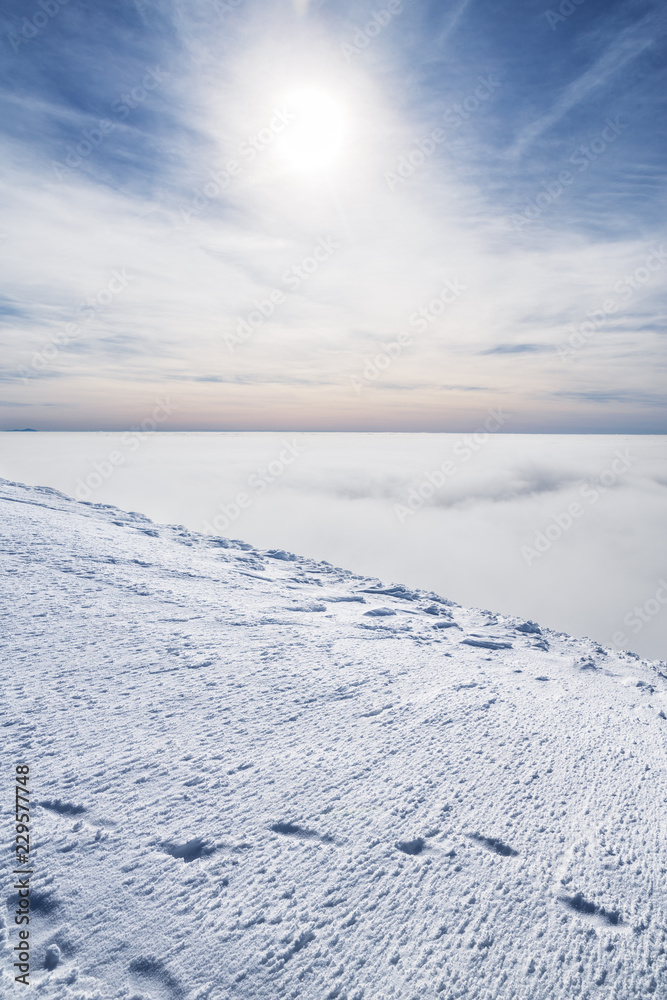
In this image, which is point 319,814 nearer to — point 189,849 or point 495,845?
point 189,849

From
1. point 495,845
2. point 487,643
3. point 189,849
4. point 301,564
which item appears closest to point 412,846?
point 495,845

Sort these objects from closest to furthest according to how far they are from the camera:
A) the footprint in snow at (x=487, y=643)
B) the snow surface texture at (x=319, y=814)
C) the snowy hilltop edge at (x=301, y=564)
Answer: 1. the snow surface texture at (x=319, y=814)
2. the footprint in snow at (x=487, y=643)
3. the snowy hilltop edge at (x=301, y=564)

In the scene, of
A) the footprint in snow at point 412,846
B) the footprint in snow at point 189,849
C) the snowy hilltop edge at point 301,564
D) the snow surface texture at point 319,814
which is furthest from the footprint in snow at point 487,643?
the footprint in snow at point 189,849

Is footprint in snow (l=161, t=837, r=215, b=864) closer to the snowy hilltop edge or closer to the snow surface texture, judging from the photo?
the snow surface texture

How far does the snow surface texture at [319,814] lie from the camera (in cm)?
170

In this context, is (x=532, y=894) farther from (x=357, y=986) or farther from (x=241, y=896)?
(x=241, y=896)

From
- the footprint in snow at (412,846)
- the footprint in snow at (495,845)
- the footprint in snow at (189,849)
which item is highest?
the footprint in snow at (495,845)

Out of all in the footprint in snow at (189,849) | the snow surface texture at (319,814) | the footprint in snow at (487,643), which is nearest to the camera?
the snow surface texture at (319,814)

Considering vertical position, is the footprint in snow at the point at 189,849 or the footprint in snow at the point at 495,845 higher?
the footprint in snow at the point at 495,845

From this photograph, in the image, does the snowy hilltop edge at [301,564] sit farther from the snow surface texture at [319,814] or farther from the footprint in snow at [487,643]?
the snow surface texture at [319,814]

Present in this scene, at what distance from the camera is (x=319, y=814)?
2.31 metres

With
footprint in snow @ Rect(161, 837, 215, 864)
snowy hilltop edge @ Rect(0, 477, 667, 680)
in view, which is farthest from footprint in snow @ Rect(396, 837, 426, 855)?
snowy hilltop edge @ Rect(0, 477, 667, 680)

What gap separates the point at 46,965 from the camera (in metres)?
1.63

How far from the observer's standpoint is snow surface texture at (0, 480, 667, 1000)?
170 cm
